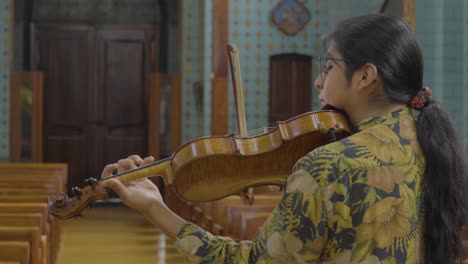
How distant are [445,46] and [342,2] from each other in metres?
4.76

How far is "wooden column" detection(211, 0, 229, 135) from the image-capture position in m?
13.4

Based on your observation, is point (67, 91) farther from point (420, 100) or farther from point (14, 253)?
point (420, 100)

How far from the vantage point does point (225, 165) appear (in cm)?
239

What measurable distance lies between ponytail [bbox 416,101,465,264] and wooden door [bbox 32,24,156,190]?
15841 mm

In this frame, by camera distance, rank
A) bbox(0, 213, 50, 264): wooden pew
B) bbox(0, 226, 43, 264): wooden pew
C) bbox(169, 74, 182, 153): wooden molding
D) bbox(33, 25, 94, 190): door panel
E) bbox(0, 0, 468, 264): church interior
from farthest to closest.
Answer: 1. bbox(33, 25, 94, 190): door panel
2. bbox(169, 74, 182, 153): wooden molding
3. bbox(0, 0, 468, 264): church interior
4. bbox(0, 213, 50, 264): wooden pew
5. bbox(0, 226, 43, 264): wooden pew

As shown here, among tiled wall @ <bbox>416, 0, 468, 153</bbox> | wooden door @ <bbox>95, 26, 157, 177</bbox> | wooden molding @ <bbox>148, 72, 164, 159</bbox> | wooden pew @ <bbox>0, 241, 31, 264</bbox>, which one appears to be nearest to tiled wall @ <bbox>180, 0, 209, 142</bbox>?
wooden molding @ <bbox>148, 72, 164, 159</bbox>

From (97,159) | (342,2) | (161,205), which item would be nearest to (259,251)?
(161,205)

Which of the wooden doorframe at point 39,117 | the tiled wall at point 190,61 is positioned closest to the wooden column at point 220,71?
the tiled wall at point 190,61

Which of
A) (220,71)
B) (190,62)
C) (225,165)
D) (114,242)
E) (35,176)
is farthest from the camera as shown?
(190,62)

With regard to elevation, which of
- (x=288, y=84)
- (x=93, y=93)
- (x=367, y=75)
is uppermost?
(x=367, y=75)

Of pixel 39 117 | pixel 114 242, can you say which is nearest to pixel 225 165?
pixel 114 242

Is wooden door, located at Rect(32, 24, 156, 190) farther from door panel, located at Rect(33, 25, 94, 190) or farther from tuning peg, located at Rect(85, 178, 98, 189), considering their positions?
tuning peg, located at Rect(85, 178, 98, 189)

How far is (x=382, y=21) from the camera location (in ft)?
6.67

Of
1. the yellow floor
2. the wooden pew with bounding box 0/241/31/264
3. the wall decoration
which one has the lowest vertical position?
the yellow floor
